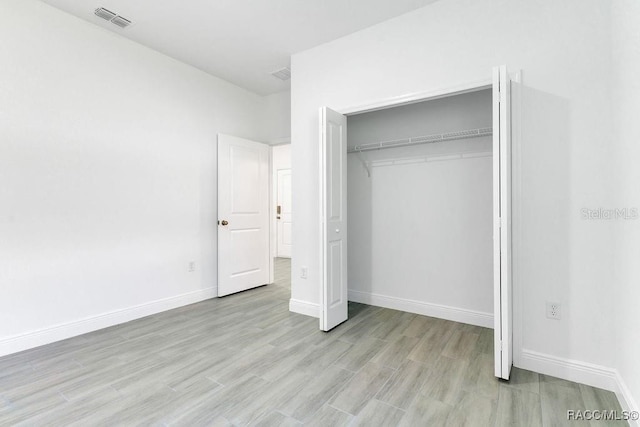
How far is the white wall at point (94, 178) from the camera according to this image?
252 cm

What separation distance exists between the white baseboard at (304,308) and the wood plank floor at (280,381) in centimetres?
27

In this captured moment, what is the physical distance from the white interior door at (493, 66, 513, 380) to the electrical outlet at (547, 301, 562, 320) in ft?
1.32

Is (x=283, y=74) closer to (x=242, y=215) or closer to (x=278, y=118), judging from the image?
(x=278, y=118)

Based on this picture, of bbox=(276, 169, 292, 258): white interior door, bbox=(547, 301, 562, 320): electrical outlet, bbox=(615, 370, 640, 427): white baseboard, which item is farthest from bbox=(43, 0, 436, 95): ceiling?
Result: bbox=(276, 169, 292, 258): white interior door

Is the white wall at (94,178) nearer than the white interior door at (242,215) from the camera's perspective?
Yes

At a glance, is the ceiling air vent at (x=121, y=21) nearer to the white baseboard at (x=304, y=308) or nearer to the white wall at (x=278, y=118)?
the white wall at (x=278, y=118)

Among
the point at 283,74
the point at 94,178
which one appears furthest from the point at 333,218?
the point at 94,178

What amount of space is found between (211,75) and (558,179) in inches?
153

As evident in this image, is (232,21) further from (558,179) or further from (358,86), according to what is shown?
(558,179)

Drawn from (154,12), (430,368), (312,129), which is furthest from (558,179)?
(154,12)

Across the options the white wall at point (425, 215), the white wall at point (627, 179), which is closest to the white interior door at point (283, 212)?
the white wall at point (425, 215)

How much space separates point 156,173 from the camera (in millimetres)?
3475

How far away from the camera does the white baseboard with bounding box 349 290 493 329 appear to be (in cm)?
301

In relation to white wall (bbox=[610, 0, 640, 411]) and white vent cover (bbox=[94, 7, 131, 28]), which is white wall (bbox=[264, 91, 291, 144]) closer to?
white vent cover (bbox=[94, 7, 131, 28])
